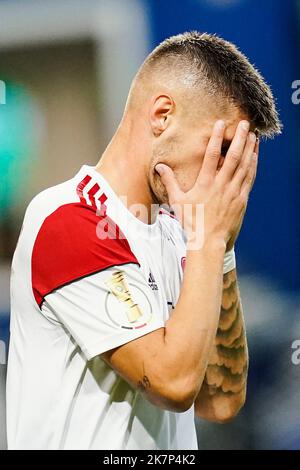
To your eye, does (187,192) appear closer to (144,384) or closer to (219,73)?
(219,73)

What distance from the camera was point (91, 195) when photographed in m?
1.33

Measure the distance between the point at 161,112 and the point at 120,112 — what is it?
101 centimetres

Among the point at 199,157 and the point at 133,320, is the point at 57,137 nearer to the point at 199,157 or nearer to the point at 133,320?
the point at 199,157

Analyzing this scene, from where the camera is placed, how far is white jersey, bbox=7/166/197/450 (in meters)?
1.22

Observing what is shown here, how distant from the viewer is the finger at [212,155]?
4.37 ft

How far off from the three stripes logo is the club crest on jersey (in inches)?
5.5
